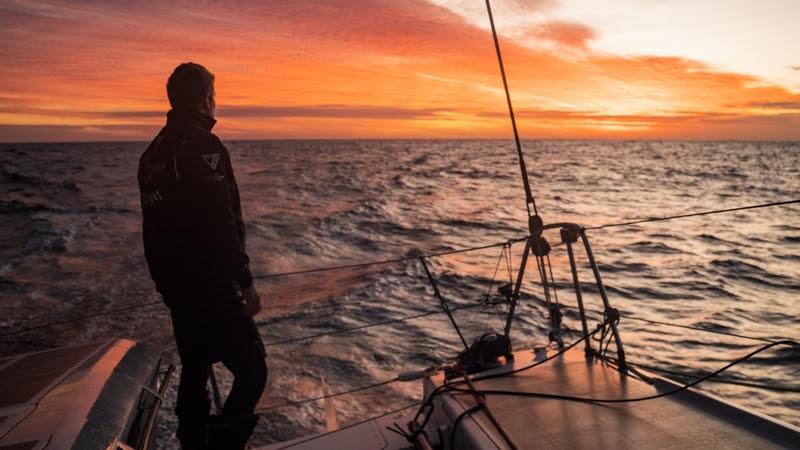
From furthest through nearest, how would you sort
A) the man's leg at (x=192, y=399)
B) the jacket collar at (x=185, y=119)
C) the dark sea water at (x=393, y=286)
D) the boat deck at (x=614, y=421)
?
the dark sea water at (x=393, y=286) < the man's leg at (x=192, y=399) < the jacket collar at (x=185, y=119) < the boat deck at (x=614, y=421)

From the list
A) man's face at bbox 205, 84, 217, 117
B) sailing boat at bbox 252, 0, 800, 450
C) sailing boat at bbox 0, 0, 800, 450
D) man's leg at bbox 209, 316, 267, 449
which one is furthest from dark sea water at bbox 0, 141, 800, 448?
man's face at bbox 205, 84, 217, 117

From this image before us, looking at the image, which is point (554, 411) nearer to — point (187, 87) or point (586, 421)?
point (586, 421)

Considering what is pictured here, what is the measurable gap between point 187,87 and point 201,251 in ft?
2.36

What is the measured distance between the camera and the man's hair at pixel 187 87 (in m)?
2.32

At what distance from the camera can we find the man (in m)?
2.19

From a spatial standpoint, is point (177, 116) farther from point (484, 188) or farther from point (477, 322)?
point (484, 188)

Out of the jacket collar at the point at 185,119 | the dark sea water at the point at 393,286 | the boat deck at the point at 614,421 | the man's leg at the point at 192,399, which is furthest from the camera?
the dark sea water at the point at 393,286

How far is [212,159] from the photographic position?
7.25 feet

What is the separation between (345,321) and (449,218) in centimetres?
1202

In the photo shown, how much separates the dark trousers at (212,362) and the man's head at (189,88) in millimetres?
856

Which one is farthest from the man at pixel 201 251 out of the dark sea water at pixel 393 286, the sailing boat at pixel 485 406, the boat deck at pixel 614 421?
the dark sea water at pixel 393 286

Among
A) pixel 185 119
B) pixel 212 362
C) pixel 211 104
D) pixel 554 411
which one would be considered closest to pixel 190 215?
pixel 185 119

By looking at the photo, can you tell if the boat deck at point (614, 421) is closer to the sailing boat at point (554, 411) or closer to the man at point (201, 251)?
the sailing boat at point (554, 411)

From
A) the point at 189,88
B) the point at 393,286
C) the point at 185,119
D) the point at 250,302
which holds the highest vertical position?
the point at 189,88
